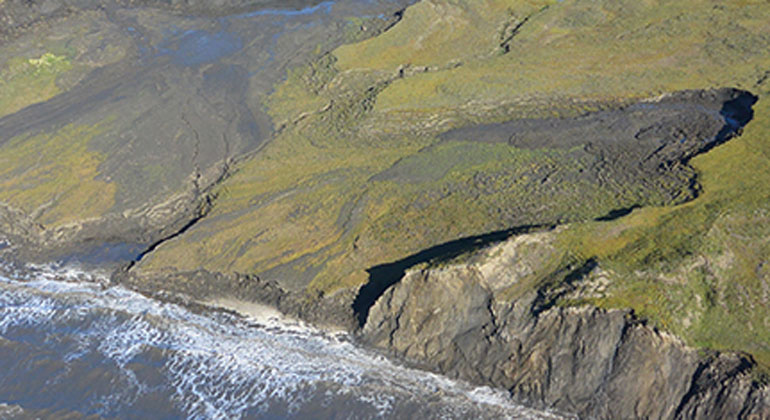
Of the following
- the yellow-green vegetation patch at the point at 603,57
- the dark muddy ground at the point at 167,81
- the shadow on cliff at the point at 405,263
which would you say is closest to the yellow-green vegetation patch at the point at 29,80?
the dark muddy ground at the point at 167,81

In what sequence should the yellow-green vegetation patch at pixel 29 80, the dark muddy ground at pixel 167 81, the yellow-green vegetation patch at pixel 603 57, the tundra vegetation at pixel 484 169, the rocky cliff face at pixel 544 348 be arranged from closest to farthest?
the rocky cliff face at pixel 544 348 → the tundra vegetation at pixel 484 169 → the dark muddy ground at pixel 167 81 → the yellow-green vegetation patch at pixel 603 57 → the yellow-green vegetation patch at pixel 29 80

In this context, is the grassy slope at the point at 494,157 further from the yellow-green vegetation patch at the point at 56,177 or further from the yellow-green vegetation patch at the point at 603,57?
the yellow-green vegetation patch at the point at 56,177

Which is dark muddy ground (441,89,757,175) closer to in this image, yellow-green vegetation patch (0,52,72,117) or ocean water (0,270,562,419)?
ocean water (0,270,562,419)

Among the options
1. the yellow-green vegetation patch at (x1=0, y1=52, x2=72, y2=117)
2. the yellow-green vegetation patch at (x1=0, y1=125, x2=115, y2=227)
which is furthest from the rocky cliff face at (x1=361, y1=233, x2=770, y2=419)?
the yellow-green vegetation patch at (x1=0, y1=52, x2=72, y2=117)

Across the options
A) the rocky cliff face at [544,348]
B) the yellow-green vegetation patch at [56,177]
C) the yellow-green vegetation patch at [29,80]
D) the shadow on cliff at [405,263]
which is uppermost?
the yellow-green vegetation patch at [29,80]

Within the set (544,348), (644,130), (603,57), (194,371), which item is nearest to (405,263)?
(544,348)

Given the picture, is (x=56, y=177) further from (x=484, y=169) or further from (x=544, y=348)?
(x=544, y=348)

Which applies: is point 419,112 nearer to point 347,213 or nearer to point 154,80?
point 347,213
